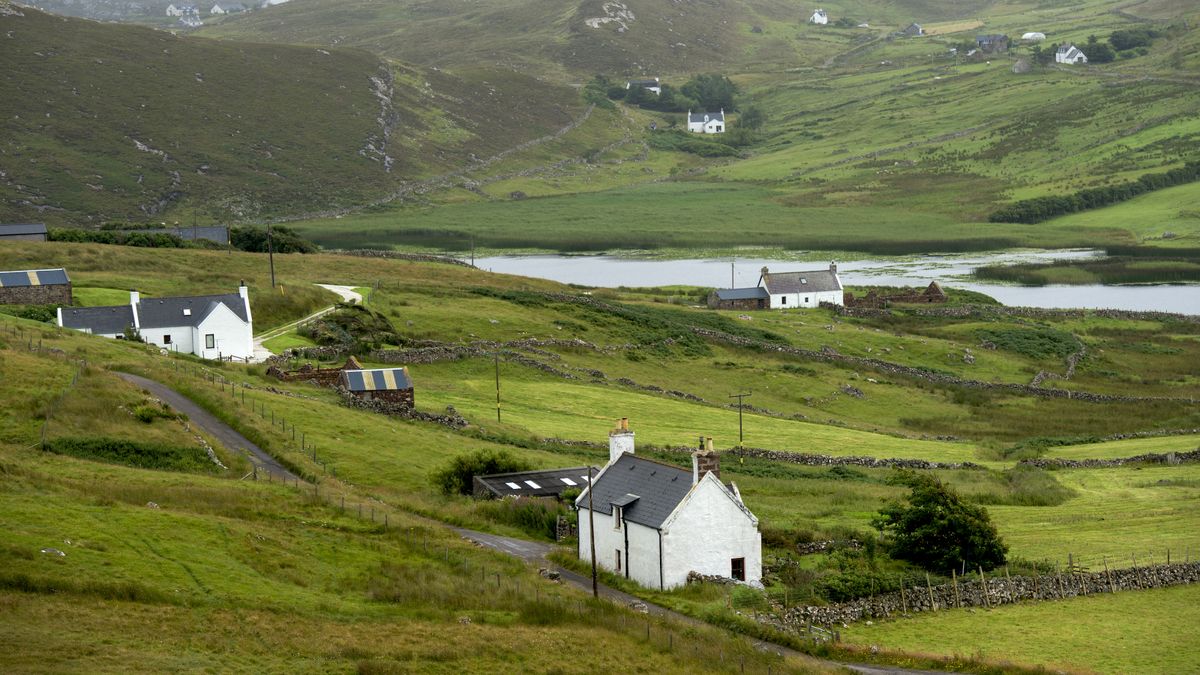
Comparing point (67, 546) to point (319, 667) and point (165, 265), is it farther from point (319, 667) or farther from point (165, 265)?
point (165, 265)

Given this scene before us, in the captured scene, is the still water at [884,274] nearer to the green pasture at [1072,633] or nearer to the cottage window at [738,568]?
the green pasture at [1072,633]

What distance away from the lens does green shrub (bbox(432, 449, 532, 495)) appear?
166ft

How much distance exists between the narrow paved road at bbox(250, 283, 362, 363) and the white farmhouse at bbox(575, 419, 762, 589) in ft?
124

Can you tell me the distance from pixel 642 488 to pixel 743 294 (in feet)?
261

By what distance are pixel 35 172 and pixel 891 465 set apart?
155772mm

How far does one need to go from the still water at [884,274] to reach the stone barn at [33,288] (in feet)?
221

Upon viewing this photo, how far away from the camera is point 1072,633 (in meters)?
36.5

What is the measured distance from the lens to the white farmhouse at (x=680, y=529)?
4034cm

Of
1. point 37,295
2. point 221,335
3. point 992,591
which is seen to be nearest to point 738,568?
point 992,591

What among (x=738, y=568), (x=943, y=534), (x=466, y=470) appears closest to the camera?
(x=738, y=568)

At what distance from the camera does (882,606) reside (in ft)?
127

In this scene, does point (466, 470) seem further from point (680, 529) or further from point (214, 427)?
point (680, 529)

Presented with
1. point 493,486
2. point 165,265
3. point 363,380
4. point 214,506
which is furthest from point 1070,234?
point 214,506

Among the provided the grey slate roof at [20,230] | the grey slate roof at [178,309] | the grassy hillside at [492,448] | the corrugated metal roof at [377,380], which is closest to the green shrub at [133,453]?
→ the grassy hillside at [492,448]
